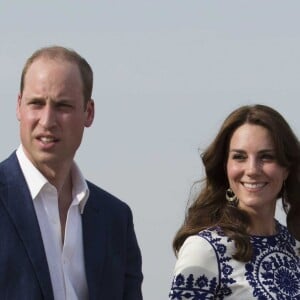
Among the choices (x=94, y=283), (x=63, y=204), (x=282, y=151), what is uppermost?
(x=282, y=151)

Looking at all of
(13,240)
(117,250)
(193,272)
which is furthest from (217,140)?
(13,240)

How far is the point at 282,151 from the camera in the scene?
8492 mm

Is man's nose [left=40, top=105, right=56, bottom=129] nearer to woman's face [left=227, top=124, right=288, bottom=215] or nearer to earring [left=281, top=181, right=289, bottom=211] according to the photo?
woman's face [left=227, top=124, right=288, bottom=215]

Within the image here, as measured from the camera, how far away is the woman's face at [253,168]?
845 cm

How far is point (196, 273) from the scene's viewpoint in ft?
27.2

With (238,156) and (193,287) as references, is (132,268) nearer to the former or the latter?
(193,287)

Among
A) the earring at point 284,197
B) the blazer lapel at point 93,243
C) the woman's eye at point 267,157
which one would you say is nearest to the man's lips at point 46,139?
the blazer lapel at point 93,243

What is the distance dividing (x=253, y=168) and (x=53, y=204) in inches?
69.1

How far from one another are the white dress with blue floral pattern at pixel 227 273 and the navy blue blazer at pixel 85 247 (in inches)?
27.7

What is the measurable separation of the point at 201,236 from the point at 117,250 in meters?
1.09

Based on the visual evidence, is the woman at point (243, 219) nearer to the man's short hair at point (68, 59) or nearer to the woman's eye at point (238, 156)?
the woman's eye at point (238, 156)

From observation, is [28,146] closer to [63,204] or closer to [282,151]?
[63,204]

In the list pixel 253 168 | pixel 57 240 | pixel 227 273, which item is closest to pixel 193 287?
pixel 227 273

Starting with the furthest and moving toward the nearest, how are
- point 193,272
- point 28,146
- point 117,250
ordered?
1. point 193,272
2. point 117,250
3. point 28,146
